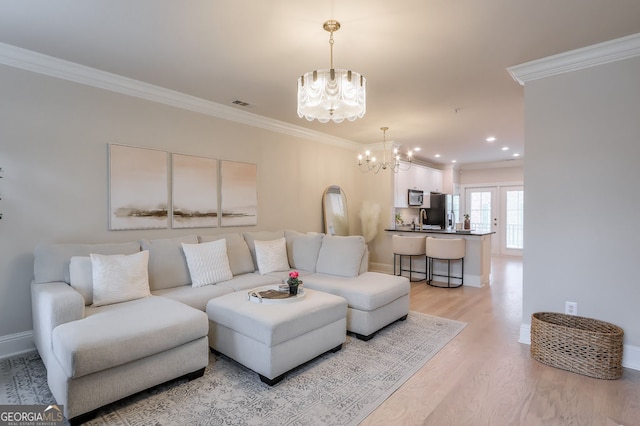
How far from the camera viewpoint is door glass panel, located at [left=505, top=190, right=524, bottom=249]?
8.55 metres

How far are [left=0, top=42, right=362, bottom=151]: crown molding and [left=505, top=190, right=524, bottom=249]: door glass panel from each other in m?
6.83

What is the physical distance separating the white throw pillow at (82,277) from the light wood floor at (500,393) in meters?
2.34

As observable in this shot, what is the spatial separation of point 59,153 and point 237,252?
6.42 feet

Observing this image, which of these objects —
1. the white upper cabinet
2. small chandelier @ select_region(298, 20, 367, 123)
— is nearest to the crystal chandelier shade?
small chandelier @ select_region(298, 20, 367, 123)

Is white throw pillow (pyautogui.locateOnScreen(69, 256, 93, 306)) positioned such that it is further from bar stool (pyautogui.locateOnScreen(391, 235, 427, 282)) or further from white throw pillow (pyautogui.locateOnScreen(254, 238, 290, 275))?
bar stool (pyautogui.locateOnScreen(391, 235, 427, 282))

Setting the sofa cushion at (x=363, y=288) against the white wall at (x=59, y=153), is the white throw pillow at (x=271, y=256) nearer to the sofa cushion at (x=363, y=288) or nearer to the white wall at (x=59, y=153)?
the sofa cushion at (x=363, y=288)

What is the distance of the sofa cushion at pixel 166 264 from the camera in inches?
124

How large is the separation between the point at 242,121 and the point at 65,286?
9.19 feet

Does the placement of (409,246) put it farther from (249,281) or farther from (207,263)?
(207,263)

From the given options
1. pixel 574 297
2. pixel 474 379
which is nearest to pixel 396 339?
pixel 474 379

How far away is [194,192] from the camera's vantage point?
153 inches

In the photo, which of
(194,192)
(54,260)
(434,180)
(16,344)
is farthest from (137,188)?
(434,180)

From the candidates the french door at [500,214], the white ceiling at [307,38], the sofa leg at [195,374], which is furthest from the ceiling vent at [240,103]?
the french door at [500,214]

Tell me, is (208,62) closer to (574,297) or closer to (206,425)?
(206,425)
